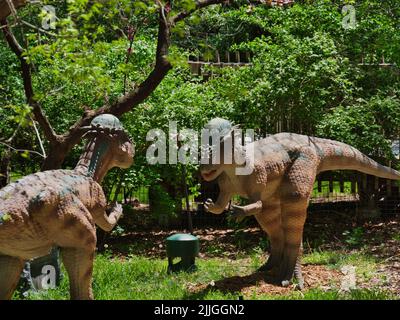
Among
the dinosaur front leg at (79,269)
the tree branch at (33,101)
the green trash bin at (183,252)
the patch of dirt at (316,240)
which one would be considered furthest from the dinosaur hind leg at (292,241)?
the tree branch at (33,101)

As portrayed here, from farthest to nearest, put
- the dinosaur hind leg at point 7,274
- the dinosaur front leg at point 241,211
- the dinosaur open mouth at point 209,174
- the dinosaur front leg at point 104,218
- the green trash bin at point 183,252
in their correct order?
1. the green trash bin at point 183,252
2. the dinosaur open mouth at point 209,174
3. the dinosaur front leg at point 241,211
4. the dinosaur front leg at point 104,218
5. the dinosaur hind leg at point 7,274

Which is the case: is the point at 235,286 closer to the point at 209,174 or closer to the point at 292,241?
the point at 292,241

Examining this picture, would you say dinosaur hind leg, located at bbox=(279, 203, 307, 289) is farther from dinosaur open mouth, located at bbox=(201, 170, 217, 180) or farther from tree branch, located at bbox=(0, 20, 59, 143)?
tree branch, located at bbox=(0, 20, 59, 143)

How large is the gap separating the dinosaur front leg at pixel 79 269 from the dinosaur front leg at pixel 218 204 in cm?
165

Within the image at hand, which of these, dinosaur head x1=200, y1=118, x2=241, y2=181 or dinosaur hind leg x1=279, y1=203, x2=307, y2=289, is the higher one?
dinosaur head x1=200, y1=118, x2=241, y2=181

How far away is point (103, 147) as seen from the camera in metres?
5.38

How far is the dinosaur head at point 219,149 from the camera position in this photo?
6.16 m

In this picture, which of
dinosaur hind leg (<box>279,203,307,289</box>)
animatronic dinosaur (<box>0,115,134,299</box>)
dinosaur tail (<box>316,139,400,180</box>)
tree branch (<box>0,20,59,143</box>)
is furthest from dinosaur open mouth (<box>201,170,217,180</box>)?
tree branch (<box>0,20,59,143</box>)

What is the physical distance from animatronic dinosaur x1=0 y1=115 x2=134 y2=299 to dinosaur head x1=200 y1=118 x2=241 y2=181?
127 centimetres

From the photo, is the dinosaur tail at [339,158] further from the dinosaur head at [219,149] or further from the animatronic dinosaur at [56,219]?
the animatronic dinosaur at [56,219]

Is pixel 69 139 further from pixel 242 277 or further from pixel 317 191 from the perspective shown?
pixel 317 191

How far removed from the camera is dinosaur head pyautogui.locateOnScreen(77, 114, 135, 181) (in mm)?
5344

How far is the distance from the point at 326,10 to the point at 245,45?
1597mm

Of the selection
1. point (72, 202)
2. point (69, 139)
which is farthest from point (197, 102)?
point (72, 202)
